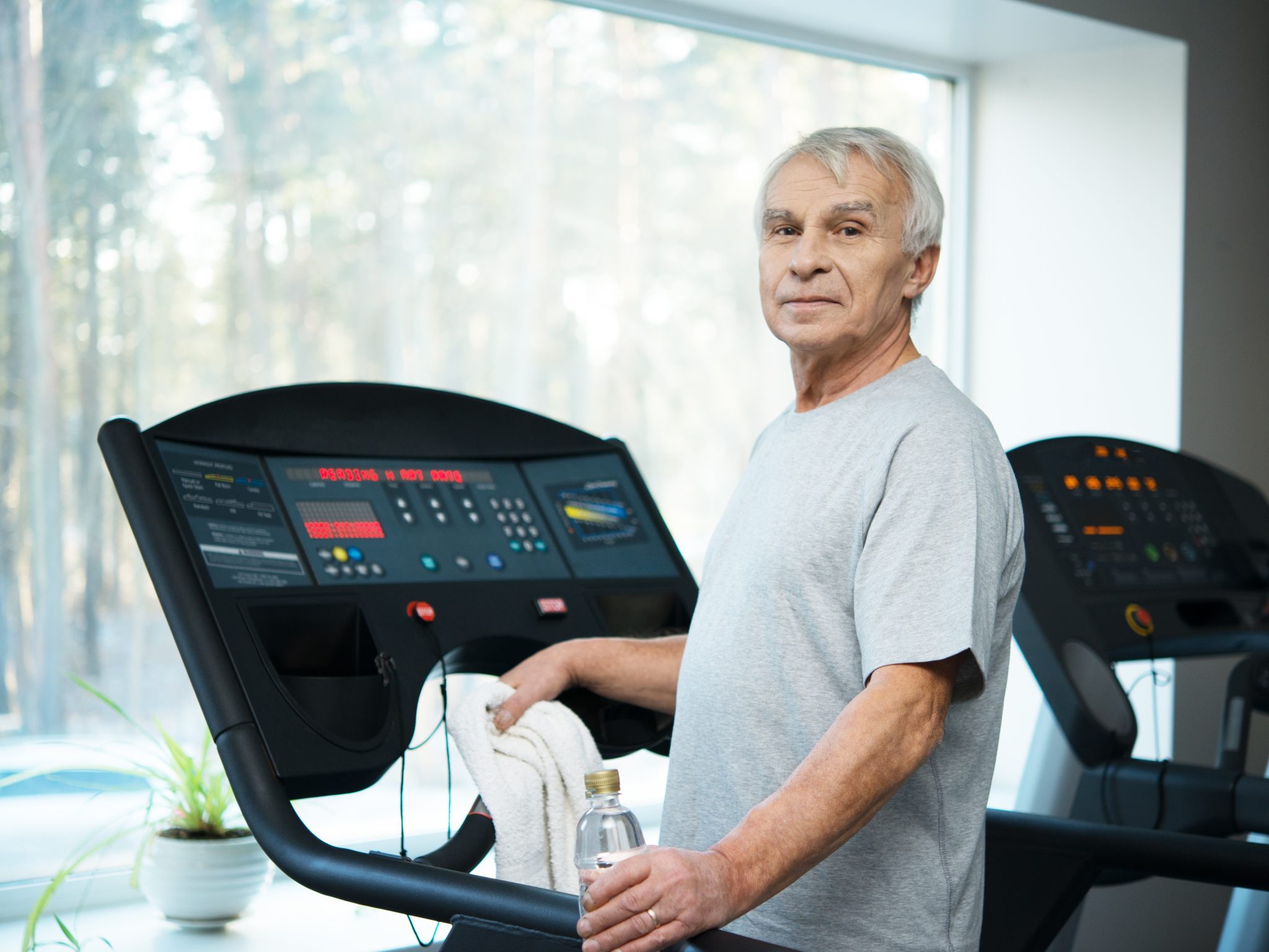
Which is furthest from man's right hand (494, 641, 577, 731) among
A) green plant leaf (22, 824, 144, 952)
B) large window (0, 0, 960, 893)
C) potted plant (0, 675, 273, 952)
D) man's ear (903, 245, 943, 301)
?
large window (0, 0, 960, 893)

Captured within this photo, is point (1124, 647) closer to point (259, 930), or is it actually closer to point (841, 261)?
point (841, 261)

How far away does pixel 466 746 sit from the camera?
1474mm

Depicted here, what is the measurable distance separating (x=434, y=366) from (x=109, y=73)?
2.74 ft

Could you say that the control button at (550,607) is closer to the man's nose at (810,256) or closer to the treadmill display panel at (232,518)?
the treadmill display panel at (232,518)

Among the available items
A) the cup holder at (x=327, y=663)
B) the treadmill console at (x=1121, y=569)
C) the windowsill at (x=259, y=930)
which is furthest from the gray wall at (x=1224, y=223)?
the cup holder at (x=327, y=663)

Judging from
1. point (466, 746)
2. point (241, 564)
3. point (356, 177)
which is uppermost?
point (356, 177)

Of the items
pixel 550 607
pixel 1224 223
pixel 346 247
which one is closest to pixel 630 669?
pixel 550 607

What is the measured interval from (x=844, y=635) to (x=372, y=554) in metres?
0.59

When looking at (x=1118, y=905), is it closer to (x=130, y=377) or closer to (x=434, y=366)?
(x=434, y=366)

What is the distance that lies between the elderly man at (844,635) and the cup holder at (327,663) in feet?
0.55

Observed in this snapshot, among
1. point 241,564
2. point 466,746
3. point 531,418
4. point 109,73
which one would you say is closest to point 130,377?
point 109,73

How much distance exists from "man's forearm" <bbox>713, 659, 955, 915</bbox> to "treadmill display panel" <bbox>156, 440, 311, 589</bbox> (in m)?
0.63

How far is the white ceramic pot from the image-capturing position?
7.29 ft

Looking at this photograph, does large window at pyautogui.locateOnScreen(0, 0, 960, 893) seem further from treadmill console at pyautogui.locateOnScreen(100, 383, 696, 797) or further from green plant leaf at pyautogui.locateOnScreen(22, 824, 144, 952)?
treadmill console at pyautogui.locateOnScreen(100, 383, 696, 797)
